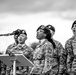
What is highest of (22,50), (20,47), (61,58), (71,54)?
(20,47)

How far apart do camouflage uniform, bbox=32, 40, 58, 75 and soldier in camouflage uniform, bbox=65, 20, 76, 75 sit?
76cm

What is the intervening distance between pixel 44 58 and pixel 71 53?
114 centimetres

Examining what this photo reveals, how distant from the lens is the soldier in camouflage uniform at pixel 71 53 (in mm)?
12023

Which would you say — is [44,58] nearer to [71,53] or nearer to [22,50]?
[71,53]

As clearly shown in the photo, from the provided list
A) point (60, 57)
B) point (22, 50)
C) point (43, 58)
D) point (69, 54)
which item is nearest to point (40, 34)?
point (43, 58)

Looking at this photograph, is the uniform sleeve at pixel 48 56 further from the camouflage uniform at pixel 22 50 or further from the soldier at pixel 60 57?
the camouflage uniform at pixel 22 50

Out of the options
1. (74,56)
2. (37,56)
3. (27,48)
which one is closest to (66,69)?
(74,56)

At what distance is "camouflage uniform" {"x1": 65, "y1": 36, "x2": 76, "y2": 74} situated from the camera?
12.0 metres

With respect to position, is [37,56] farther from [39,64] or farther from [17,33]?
[17,33]

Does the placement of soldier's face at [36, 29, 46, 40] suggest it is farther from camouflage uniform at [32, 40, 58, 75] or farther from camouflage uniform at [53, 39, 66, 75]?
camouflage uniform at [53, 39, 66, 75]

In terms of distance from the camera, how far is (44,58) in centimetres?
1142

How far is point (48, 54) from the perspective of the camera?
11.3 metres

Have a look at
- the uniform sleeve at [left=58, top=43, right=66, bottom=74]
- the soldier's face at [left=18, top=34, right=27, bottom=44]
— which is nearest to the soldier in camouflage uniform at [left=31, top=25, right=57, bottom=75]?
the uniform sleeve at [left=58, top=43, right=66, bottom=74]

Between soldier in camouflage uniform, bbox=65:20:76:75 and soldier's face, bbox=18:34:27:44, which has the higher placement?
soldier's face, bbox=18:34:27:44
